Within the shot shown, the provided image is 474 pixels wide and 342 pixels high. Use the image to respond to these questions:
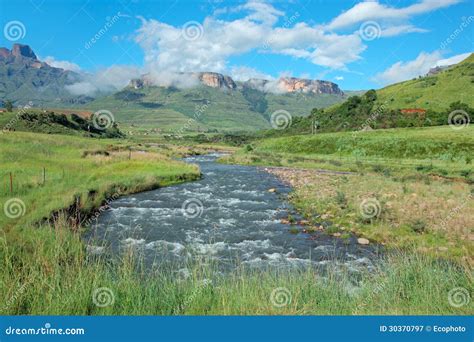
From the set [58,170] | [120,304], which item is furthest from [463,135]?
[120,304]

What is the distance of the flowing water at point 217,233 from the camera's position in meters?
15.2

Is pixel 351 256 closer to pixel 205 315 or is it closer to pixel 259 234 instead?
pixel 259 234

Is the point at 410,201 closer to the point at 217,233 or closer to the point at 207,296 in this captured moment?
the point at 217,233

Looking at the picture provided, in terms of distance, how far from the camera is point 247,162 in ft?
220

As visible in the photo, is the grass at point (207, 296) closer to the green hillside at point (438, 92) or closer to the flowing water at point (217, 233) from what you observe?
A: the flowing water at point (217, 233)

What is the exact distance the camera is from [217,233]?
19.9m

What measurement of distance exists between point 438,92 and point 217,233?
317 feet

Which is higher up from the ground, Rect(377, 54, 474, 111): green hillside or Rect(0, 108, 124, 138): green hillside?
Rect(377, 54, 474, 111): green hillside

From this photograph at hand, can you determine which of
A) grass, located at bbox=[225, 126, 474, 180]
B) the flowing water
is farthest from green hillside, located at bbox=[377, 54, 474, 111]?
the flowing water

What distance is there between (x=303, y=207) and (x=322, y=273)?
13333 mm

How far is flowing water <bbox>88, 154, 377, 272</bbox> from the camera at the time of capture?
15.2 metres

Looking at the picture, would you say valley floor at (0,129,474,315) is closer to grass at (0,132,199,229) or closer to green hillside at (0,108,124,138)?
grass at (0,132,199,229)

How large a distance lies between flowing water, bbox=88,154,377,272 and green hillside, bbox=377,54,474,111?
2942 inches

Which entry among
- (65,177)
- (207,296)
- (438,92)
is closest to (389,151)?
(438,92)
